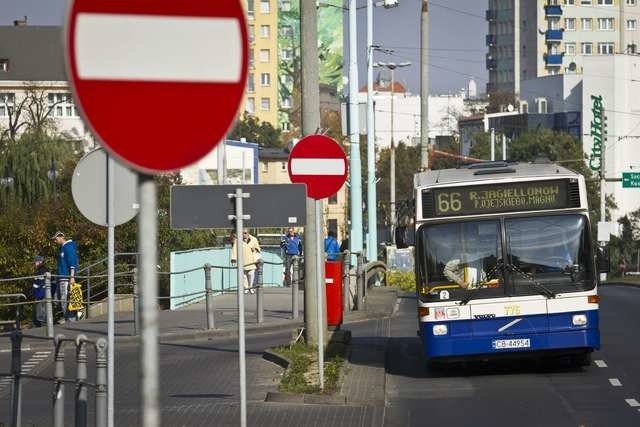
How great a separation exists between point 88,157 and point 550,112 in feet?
422

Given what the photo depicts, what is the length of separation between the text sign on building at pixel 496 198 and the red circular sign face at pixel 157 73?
14043 millimetres

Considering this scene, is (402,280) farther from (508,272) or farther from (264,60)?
(264,60)

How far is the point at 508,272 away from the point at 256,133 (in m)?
115

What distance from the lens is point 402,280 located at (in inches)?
1815

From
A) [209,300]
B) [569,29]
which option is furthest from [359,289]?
[569,29]

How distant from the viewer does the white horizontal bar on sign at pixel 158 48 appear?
4.57m

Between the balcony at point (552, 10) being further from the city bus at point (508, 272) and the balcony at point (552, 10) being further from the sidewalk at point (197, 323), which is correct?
the city bus at point (508, 272)

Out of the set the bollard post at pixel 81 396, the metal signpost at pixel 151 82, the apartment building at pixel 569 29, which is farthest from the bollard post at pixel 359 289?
the apartment building at pixel 569 29

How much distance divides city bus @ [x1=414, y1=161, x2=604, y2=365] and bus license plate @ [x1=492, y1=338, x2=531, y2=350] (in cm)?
1

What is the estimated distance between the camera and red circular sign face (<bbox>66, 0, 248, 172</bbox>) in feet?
15.0

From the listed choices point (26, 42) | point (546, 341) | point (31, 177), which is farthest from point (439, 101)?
point (546, 341)

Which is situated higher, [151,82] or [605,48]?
[605,48]

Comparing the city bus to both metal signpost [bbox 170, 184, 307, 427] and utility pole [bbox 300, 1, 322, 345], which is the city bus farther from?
metal signpost [bbox 170, 184, 307, 427]

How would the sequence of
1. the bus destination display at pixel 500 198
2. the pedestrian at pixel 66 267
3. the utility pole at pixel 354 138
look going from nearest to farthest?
the bus destination display at pixel 500 198, the pedestrian at pixel 66 267, the utility pole at pixel 354 138
